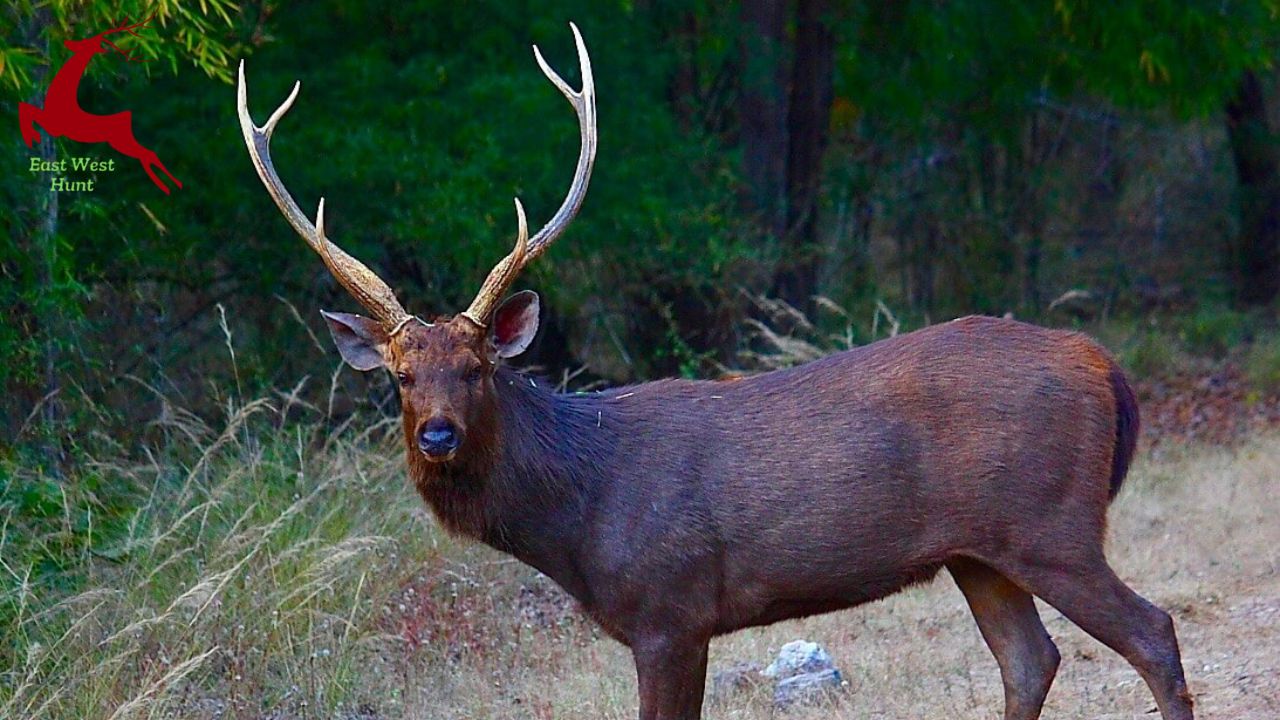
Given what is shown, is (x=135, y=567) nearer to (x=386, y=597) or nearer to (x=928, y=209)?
(x=386, y=597)

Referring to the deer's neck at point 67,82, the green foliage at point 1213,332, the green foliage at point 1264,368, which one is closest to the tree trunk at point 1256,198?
the green foliage at point 1213,332

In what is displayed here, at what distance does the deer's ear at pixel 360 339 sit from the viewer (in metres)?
6.07

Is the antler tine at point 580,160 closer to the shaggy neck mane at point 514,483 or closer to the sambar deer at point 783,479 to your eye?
the sambar deer at point 783,479

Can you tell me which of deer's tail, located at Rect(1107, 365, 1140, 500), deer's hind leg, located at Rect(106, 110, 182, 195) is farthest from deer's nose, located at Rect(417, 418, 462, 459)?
deer's hind leg, located at Rect(106, 110, 182, 195)

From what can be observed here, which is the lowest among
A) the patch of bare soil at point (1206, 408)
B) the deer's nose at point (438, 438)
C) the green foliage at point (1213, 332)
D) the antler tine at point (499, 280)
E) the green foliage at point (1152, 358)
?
the green foliage at point (1213, 332)

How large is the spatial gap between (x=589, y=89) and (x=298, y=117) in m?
5.71

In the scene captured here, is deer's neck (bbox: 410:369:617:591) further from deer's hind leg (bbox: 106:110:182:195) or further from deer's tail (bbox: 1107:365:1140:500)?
deer's hind leg (bbox: 106:110:182:195)

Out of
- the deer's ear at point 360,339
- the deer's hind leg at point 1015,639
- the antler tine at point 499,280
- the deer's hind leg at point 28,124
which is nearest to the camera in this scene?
the antler tine at point 499,280

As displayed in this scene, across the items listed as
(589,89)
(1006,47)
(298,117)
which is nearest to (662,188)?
(298,117)

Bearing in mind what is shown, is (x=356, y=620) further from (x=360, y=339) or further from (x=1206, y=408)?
(x=1206, y=408)

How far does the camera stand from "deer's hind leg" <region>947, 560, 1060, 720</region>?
6.41 meters

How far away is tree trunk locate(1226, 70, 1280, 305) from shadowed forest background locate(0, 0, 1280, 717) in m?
0.04

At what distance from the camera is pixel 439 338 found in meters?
5.89

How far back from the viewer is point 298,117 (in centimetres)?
1167
